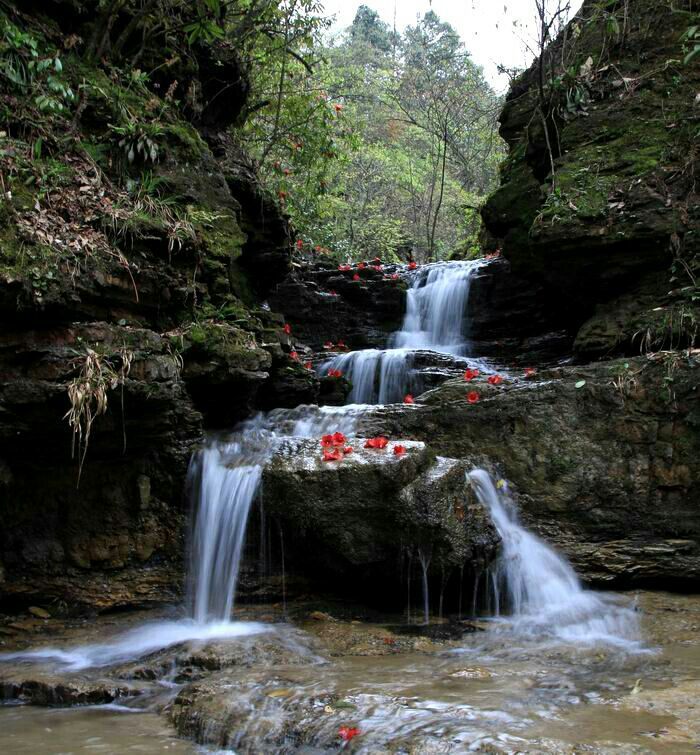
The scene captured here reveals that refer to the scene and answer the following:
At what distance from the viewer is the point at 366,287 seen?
38.2 feet

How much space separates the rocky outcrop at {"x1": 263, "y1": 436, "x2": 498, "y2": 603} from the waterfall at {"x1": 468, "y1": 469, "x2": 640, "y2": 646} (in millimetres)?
349

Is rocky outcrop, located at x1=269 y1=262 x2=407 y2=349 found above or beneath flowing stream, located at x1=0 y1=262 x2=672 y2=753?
above

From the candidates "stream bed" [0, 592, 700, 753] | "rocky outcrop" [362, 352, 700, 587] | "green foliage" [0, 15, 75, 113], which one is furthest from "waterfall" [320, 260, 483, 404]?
"green foliage" [0, 15, 75, 113]

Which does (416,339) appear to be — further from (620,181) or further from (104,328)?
(104,328)

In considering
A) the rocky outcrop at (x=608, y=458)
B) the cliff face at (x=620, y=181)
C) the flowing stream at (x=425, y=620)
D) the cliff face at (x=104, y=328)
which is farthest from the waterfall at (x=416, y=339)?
the rocky outcrop at (x=608, y=458)

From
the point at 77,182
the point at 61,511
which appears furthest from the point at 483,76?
the point at 61,511

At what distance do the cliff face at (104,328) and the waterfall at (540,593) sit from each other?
2844 mm

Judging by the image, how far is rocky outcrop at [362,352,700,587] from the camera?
5.64m

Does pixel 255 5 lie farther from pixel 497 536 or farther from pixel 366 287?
pixel 497 536

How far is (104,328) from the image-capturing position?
17.1 feet

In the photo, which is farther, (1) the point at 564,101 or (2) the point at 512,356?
(2) the point at 512,356

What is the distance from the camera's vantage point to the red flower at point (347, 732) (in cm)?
294

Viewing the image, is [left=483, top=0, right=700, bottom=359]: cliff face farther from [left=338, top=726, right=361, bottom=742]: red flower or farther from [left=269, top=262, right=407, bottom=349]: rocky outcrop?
[left=338, top=726, right=361, bottom=742]: red flower

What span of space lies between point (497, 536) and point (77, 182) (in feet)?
16.5
